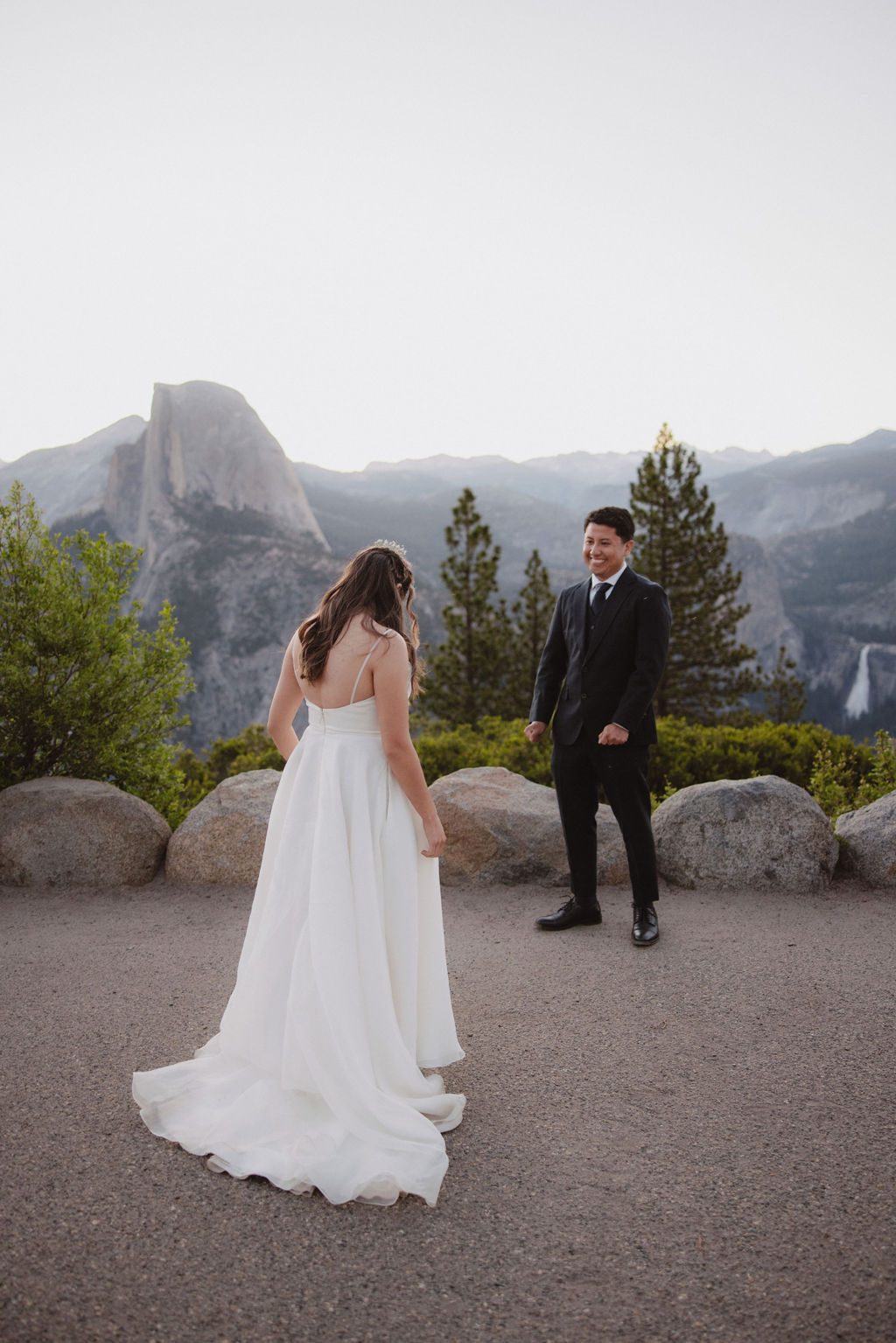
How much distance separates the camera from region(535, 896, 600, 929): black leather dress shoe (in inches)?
202

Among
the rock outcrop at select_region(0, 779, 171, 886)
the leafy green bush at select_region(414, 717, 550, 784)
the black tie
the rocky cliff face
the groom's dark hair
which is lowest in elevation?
the leafy green bush at select_region(414, 717, 550, 784)

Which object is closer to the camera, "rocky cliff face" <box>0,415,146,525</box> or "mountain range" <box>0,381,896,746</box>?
"mountain range" <box>0,381,896,746</box>

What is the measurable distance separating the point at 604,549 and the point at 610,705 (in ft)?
2.97

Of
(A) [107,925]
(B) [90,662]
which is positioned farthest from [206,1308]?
(B) [90,662]

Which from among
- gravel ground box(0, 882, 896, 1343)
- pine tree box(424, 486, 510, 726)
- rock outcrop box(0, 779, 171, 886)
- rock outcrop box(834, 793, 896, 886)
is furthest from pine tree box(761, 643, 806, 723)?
gravel ground box(0, 882, 896, 1343)

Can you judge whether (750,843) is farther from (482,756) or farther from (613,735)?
(482,756)

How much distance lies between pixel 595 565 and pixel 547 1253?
344cm

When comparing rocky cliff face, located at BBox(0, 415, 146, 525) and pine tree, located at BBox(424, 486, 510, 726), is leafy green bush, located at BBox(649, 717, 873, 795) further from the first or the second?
rocky cliff face, located at BBox(0, 415, 146, 525)

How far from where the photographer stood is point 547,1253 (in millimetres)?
2361

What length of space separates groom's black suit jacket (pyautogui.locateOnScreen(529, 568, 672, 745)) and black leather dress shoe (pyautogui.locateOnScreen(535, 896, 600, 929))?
3.42ft

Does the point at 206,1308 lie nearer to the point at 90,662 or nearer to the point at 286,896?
the point at 286,896

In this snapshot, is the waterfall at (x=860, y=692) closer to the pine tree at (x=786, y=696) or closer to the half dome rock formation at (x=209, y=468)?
the half dome rock formation at (x=209, y=468)

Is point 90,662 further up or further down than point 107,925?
further up

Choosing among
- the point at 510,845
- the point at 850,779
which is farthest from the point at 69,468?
the point at 510,845
